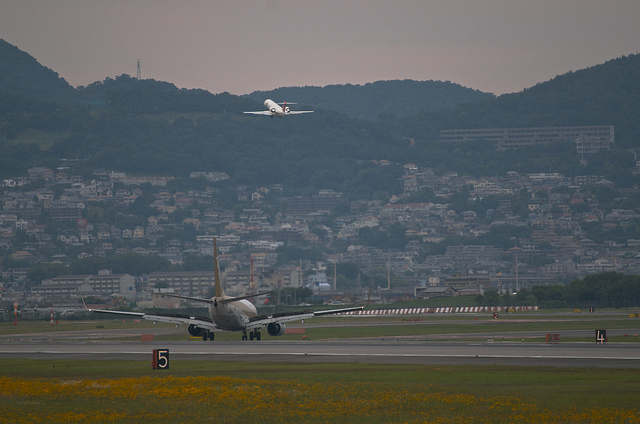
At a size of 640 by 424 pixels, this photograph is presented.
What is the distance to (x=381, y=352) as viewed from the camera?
54.1 meters

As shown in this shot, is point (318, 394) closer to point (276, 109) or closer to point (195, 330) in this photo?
point (195, 330)

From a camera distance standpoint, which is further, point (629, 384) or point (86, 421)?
point (629, 384)

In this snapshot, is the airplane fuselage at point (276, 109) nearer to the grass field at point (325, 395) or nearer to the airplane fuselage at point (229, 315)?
the airplane fuselage at point (229, 315)

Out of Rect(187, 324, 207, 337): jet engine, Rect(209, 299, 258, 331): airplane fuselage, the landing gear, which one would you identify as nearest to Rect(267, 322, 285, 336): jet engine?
the landing gear

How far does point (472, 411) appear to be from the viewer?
103ft

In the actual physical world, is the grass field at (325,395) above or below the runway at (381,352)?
above

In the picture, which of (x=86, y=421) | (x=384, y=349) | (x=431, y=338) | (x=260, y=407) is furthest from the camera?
(x=431, y=338)

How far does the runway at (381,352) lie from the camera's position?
46781 millimetres

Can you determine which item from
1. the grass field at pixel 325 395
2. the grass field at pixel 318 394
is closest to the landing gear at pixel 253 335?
the grass field at pixel 318 394

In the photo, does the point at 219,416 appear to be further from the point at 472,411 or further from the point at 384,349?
the point at 384,349

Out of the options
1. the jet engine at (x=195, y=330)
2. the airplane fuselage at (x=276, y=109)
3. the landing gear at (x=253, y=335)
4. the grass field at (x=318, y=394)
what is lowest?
the landing gear at (x=253, y=335)

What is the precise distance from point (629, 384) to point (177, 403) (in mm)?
16954

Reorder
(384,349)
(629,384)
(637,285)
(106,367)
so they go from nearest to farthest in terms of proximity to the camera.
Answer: (629,384) < (106,367) < (384,349) < (637,285)

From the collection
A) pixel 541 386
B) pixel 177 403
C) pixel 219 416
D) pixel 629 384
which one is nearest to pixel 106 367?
pixel 177 403
